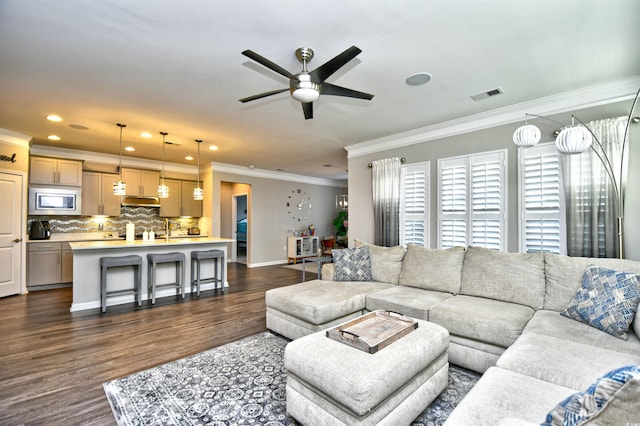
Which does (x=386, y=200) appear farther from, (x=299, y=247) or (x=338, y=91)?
(x=299, y=247)

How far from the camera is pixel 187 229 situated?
26.1 ft

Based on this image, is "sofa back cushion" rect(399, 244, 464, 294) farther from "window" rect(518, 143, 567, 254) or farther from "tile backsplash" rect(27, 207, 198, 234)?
"tile backsplash" rect(27, 207, 198, 234)

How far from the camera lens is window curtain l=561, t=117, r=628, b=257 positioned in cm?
313

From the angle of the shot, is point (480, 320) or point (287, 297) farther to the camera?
point (287, 297)

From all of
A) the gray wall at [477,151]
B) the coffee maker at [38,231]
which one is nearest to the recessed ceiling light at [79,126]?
the coffee maker at [38,231]

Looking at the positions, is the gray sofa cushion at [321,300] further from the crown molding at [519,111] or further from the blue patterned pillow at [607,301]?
the crown molding at [519,111]

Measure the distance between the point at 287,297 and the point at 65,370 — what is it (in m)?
2.01

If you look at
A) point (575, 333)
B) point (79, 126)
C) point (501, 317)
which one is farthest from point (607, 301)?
point (79, 126)

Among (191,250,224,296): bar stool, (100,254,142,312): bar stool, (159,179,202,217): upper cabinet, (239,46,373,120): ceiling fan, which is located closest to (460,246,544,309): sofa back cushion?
(239,46,373,120): ceiling fan

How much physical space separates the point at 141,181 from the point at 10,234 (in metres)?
2.38

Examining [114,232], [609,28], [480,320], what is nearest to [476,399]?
[480,320]

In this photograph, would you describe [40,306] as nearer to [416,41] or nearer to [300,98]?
[300,98]

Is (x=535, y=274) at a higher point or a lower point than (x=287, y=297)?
higher

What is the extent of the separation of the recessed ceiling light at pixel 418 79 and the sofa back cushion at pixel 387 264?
209 cm
